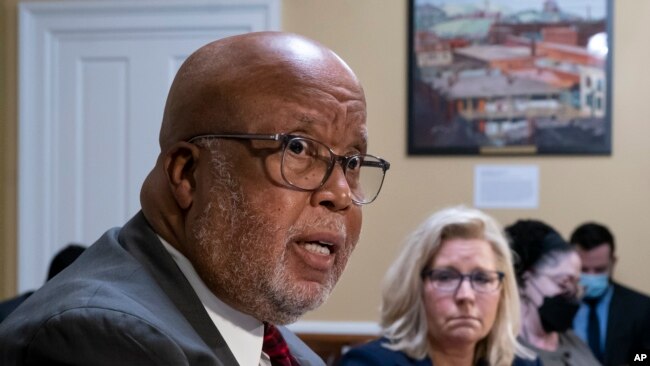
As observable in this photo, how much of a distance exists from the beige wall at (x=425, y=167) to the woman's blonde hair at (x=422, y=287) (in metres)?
1.44

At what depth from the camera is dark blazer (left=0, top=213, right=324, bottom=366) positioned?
82 cm

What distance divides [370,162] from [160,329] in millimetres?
427

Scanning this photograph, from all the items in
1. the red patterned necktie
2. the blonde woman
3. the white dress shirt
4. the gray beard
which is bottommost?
the blonde woman

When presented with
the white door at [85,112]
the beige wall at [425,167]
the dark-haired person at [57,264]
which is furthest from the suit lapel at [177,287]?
the white door at [85,112]

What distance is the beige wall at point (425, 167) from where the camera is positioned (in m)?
3.83

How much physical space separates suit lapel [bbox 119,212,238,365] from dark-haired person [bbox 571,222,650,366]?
2736 mm

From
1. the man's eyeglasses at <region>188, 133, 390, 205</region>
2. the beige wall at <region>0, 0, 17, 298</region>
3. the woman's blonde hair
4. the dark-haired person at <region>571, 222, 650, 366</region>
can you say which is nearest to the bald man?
the man's eyeglasses at <region>188, 133, 390, 205</region>

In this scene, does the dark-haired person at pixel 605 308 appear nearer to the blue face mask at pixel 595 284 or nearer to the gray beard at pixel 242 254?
the blue face mask at pixel 595 284

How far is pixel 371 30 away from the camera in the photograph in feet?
12.9

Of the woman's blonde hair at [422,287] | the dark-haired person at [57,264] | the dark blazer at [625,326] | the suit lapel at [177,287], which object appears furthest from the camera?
the dark blazer at [625,326]

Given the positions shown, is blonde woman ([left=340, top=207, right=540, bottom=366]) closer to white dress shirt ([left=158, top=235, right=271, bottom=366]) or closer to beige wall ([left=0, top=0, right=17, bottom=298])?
white dress shirt ([left=158, top=235, right=271, bottom=366])

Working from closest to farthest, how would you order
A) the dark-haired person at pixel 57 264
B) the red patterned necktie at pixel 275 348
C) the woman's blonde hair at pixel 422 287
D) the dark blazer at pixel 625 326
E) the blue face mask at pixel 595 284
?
the red patterned necktie at pixel 275 348, the woman's blonde hair at pixel 422 287, the dark-haired person at pixel 57 264, the dark blazer at pixel 625 326, the blue face mask at pixel 595 284

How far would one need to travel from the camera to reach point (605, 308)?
3627 mm

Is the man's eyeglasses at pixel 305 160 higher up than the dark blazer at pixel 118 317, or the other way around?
the man's eyeglasses at pixel 305 160
